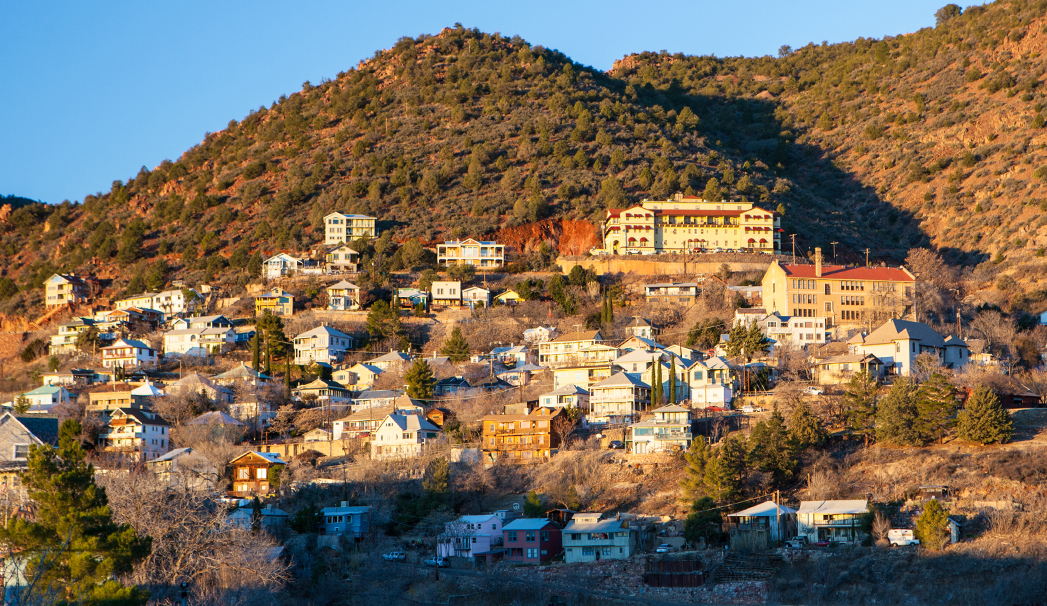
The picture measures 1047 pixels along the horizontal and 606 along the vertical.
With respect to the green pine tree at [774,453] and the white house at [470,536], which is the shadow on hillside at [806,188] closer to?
the green pine tree at [774,453]

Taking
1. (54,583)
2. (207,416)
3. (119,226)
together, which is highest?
(119,226)

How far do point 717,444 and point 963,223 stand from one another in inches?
2344

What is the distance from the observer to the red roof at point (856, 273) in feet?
278

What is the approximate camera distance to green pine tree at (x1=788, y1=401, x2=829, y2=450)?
58.0 metres

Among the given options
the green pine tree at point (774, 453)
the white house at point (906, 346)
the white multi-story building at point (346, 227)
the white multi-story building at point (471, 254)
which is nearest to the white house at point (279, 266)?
the white multi-story building at point (346, 227)

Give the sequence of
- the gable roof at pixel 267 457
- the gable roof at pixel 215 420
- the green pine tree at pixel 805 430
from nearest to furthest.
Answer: the green pine tree at pixel 805 430, the gable roof at pixel 267 457, the gable roof at pixel 215 420

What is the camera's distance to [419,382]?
2938 inches

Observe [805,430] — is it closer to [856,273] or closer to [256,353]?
[856,273]

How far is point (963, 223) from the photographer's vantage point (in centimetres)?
10950

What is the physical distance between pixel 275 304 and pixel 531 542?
46.1m

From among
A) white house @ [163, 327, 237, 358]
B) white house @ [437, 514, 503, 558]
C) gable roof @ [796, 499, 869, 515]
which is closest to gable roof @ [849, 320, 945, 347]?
gable roof @ [796, 499, 869, 515]

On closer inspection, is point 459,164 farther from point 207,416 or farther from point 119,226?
point 207,416

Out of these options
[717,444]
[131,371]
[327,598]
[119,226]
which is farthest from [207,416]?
[119,226]

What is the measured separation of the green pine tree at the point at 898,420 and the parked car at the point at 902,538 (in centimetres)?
907
